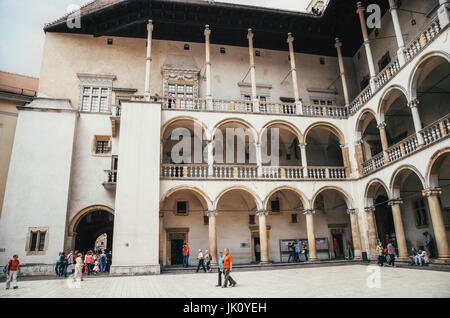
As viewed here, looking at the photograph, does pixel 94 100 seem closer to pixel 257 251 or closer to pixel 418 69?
pixel 257 251

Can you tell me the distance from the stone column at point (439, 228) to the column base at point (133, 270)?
1250 centimetres

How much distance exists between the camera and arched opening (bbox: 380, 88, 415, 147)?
17656mm

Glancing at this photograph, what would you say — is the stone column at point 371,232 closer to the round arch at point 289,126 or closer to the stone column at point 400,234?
the stone column at point 400,234

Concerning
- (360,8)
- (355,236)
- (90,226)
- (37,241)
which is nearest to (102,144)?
(37,241)

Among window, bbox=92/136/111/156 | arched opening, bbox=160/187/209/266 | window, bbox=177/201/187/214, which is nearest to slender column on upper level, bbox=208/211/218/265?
arched opening, bbox=160/187/209/266

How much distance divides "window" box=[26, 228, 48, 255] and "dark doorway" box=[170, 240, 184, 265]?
6809 mm

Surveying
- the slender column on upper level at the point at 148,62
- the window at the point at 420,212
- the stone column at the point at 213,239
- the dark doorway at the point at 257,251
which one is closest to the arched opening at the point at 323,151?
the window at the point at 420,212

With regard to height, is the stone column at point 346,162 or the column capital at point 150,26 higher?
the column capital at point 150,26

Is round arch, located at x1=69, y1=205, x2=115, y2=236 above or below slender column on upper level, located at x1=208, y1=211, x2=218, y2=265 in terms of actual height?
above

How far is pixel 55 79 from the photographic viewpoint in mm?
21016

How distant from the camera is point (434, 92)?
16.3m

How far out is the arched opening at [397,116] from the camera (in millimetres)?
17656

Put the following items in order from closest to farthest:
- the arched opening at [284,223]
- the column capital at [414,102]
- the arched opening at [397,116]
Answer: the column capital at [414,102] < the arched opening at [397,116] < the arched opening at [284,223]

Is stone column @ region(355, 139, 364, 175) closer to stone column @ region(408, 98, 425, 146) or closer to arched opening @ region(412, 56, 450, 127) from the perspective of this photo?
arched opening @ region(412, 56, 450, 127)
